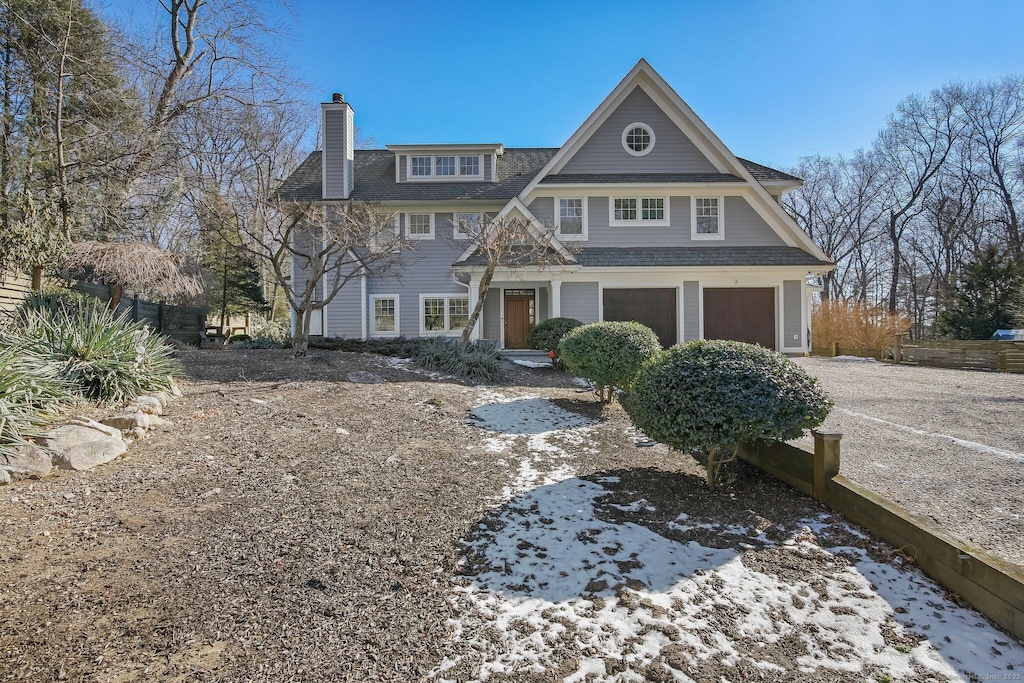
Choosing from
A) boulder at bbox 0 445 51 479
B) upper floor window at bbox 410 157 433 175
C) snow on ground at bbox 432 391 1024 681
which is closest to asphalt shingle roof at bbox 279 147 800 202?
upper floor window at bbox 410 157 433 175

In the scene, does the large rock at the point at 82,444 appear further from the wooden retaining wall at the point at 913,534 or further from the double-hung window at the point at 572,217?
the double-hung window at the point at 572,217

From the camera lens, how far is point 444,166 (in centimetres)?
1831

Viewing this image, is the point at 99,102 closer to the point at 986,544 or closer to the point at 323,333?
the point at 323,333

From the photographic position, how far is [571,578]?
317 cm

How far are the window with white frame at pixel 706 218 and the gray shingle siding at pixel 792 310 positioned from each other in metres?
2.61

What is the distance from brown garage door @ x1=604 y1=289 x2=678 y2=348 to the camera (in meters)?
15.0

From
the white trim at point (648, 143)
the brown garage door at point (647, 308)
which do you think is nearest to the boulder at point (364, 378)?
the brown garage door at point (647, 308)

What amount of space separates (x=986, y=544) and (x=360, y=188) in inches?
709

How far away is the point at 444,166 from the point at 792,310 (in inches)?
483

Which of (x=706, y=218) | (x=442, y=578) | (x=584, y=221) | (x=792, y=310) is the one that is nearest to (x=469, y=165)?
(x=584, y=221)

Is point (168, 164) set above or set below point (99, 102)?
below

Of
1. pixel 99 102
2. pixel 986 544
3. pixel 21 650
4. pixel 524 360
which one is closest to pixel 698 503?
pixel 986 544

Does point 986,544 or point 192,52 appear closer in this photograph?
point 986,544

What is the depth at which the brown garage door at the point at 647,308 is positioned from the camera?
49.2 ft
